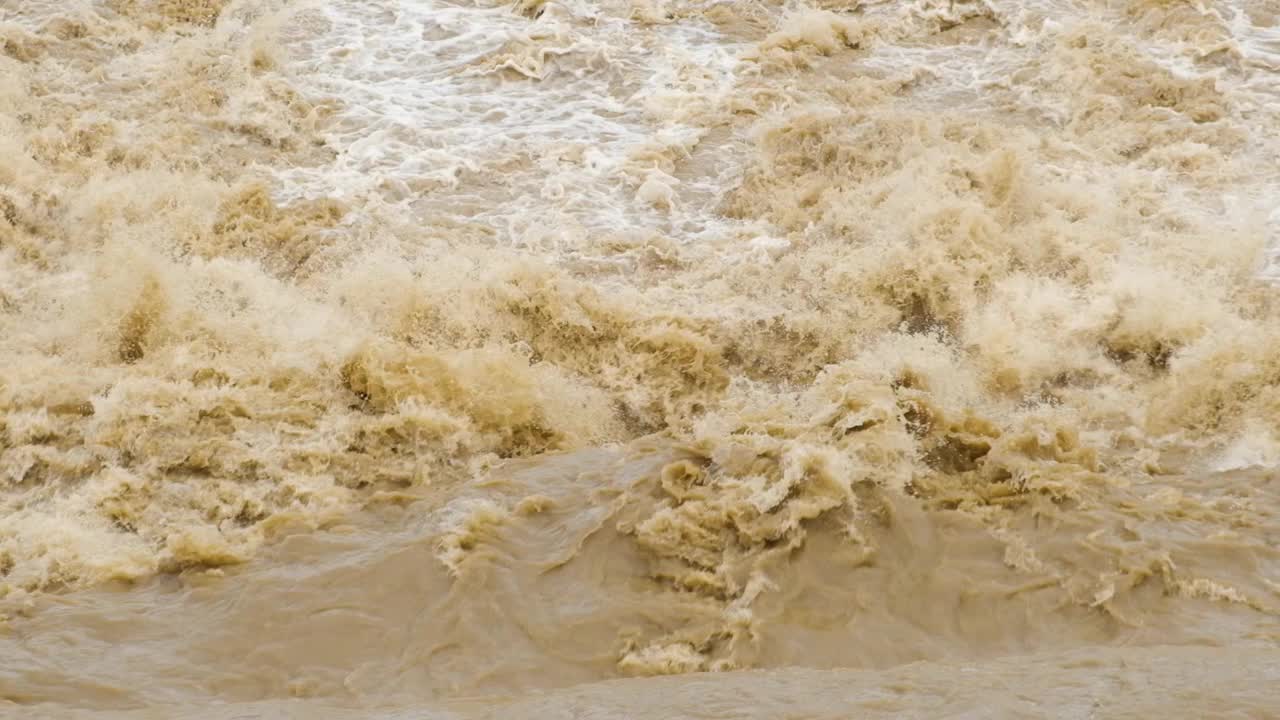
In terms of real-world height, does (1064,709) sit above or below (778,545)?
above

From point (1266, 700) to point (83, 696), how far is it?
346 cm

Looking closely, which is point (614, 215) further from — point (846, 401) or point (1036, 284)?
point (846, 401)

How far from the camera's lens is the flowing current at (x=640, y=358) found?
13.5 feet

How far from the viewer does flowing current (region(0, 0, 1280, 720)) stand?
4109mm

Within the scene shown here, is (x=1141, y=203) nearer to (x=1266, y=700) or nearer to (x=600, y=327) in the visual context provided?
(x=600, y=327)

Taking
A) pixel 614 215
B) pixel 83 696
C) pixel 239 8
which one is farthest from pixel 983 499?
pixel 239 8

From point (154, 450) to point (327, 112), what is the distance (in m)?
4.60

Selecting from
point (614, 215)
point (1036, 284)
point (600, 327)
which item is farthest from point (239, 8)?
point (1036, 284)

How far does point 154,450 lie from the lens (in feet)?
17.4

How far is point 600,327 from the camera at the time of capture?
261 inches

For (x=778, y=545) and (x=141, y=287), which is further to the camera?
(x=141, y=287)

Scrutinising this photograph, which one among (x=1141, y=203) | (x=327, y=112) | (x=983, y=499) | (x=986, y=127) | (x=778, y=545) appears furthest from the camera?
(x=327, y=112)

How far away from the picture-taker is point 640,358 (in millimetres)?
6422

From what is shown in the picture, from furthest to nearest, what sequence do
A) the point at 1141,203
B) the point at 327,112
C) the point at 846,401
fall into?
the point at 327,112, the point at 1141,203, the point at 846,401
